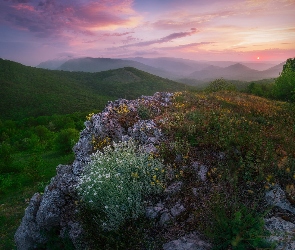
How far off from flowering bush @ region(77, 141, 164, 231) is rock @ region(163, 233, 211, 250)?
45.0 inches

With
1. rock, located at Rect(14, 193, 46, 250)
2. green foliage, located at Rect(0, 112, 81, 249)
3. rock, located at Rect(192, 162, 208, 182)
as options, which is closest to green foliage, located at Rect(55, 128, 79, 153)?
green foliage, located at Rect(0, 112, 81, 249)

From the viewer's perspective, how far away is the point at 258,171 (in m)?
6.34

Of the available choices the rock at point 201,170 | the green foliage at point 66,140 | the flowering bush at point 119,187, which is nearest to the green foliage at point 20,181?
the green foliage at point 66,140

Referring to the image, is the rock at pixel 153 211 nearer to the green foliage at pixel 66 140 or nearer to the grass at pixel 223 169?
the grass at pixel 223 169

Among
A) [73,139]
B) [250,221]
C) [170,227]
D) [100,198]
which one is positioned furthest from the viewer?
[73,139]

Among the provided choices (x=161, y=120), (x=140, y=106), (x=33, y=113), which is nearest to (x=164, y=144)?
(x=161, y=120)

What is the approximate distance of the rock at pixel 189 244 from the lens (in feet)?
16.3

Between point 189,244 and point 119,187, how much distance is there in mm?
2129

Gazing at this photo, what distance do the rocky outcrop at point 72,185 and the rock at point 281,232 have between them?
3744 millimetres

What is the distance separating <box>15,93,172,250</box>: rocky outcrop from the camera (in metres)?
7.03

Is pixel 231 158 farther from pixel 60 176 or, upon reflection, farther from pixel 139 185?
pixel 60 176

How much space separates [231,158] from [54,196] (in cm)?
550

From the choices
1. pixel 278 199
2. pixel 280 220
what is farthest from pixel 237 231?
pixel 278 199

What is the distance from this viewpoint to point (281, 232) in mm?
4656
